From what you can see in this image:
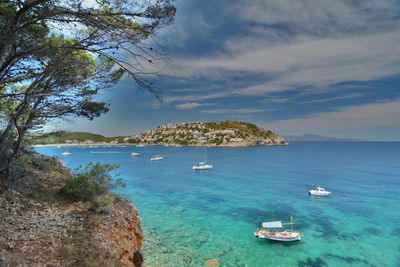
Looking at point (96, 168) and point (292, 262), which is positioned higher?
point (96, 168)

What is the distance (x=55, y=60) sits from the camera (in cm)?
891

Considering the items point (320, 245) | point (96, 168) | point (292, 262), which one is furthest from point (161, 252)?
point (320, 245)

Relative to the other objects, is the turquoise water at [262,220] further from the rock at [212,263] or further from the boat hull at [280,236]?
the boat hull at [280,236]

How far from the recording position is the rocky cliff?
5.75m

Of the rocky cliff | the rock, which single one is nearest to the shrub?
the rocky cliff

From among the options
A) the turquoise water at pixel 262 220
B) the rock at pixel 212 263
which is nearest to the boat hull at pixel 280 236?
the turquoise water at pixel 262 220

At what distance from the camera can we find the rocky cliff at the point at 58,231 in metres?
5.75

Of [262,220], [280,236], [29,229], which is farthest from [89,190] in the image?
[262,220]

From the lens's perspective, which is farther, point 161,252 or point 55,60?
point 161,252

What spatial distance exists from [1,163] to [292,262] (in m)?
18.9

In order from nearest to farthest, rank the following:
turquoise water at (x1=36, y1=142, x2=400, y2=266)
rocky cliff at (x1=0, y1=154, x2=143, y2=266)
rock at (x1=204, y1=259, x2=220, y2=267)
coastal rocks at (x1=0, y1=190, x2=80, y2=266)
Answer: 1. coastal rocks at (x1=0, y1=190, x2=80, y2=266)
2. rocky cliff at (x1=0, y1=154, x2=143, y2=266)
3. rock at (x1=204, y1=259, x2=220, y2=267)
4. turquoise water at (x1=36, y1=142, x2=400, y2=266)

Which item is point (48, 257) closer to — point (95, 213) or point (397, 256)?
point (95, 213)

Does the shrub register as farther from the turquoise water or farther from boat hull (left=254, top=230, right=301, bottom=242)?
boat hull (left=254, top=230, right=301, bottom=242)

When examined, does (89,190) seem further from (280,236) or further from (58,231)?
(280,236)
